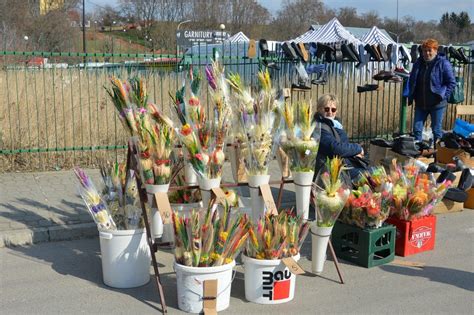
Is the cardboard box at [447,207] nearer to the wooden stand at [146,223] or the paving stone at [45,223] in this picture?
the wooden stand at [146,223]

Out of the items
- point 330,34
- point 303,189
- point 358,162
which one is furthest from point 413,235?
point 330,34

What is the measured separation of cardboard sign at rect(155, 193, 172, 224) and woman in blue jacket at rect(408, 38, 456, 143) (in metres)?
5.64

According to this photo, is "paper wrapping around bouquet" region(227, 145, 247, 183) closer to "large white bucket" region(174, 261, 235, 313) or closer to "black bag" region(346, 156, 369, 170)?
"black bag" region(346, 156, 369, 170)

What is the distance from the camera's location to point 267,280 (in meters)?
4.20

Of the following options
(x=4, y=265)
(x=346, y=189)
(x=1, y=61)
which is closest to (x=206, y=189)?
(x=346, y=189)

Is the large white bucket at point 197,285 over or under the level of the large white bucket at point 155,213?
under

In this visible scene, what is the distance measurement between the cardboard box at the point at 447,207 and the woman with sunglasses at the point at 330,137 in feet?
5.60

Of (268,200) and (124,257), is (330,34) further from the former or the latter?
(124,257)

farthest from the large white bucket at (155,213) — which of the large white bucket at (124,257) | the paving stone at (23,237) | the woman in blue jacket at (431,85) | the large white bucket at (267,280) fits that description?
the woman in blue jacket at (431,85)

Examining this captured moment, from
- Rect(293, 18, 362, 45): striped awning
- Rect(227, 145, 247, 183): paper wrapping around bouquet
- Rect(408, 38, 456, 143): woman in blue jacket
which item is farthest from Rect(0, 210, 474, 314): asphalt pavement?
Rect(293, 18, 362, 45): striped awning

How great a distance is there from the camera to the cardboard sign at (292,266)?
3.97 m

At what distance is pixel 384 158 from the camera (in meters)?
7.57

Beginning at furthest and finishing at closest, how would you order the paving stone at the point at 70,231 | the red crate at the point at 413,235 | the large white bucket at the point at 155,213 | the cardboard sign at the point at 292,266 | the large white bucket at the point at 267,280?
the paving stone at the point at 70,231 < the red crate at the point at 413,235 < the large white bucket at the point at 155,213 < the large white bucket at the point at 267,280 < the cardboard sign at the point at 292,266

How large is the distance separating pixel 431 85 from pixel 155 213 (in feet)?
18.5
